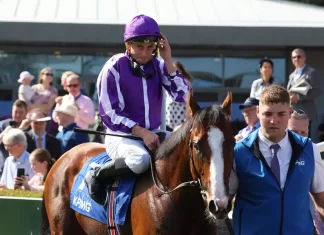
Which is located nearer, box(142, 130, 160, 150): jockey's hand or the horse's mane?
the horse's mane

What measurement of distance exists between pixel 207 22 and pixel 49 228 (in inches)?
319

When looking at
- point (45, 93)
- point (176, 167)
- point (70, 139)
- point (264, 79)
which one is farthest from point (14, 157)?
point (176, 167)

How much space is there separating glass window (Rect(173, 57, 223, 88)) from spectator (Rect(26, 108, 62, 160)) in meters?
4.63

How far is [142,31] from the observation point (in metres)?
6.37

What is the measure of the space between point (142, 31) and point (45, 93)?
7.60 meters

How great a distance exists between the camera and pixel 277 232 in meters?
5.16

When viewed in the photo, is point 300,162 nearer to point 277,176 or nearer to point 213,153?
point 277,176

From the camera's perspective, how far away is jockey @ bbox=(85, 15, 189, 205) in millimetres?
6367

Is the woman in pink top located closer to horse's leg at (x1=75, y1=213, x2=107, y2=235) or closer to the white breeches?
horse's leg at (x1=75, y1=213, x2=107, y2=235)

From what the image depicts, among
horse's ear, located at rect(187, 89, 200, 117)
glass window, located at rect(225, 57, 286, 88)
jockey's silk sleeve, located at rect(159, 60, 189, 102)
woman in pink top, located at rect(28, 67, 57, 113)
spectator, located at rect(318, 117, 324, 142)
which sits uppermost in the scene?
glass window, located at rect(225, 57, 286, 88)

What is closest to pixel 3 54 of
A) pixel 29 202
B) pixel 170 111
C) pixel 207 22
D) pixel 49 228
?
pixel 207 22

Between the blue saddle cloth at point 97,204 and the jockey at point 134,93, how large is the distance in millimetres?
101

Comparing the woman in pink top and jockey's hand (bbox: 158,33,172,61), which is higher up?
the woman in pink top

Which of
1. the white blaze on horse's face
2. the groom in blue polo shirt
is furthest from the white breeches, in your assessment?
the groom in blue polo shirt
